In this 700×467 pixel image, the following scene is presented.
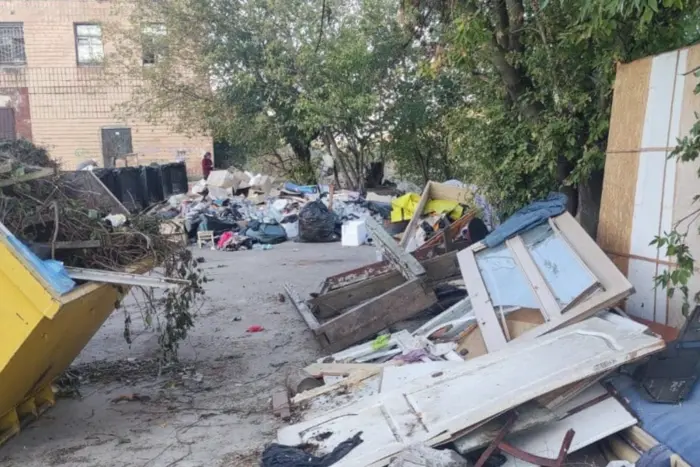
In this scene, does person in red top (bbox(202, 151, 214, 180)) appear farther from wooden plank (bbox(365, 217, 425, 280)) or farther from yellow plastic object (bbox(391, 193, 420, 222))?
wooden plank (bbox(365, 217, 425, 280))

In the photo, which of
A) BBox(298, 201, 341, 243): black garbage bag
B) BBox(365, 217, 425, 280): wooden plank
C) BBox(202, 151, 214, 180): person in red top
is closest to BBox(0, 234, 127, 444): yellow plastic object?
BBox(365, 217, 425, 280): wooden plank

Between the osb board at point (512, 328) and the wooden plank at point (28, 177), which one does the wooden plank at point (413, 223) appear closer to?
the osb board at point (512, 328)

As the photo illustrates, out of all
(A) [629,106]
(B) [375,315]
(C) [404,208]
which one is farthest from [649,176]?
(C) [404,208]

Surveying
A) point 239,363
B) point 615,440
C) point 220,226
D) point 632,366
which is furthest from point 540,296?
point 220,226

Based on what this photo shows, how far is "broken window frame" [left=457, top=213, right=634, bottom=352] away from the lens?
14.0 feet

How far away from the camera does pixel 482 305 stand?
4.91 meters

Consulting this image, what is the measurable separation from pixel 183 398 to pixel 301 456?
175cm

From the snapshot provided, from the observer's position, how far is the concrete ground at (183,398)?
3980 millimetres

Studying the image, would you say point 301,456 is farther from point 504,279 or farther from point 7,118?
point 7,118

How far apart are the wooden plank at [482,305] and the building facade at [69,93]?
57.3 ft

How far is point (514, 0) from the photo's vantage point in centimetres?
576

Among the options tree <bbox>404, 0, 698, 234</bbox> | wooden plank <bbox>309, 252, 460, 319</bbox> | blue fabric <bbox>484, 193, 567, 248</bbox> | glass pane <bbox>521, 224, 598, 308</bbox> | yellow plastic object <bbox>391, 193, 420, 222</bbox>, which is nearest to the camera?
glass pane <bbox>521, 224, 598, 308</bbox>

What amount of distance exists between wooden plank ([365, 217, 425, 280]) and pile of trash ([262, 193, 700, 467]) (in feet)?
0.13

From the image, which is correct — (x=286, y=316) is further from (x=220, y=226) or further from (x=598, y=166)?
(x=220, y=226)
